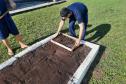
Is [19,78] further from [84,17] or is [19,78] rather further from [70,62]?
[84,17]

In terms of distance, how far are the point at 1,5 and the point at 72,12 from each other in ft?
6.39

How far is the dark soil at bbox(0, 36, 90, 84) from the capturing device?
213 inches

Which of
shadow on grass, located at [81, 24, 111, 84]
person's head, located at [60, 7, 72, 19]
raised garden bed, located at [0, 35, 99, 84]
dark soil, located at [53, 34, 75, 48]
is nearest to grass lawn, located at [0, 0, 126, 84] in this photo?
shadow on grass, located at [81, 24, 111, 84]

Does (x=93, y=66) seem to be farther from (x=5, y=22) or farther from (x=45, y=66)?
(x=5, y=22)

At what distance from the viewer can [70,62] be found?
20.1ft

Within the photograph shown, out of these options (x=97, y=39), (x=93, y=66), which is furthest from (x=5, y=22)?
(x=97, y=39)

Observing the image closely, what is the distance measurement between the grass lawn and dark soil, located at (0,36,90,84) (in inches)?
21.3

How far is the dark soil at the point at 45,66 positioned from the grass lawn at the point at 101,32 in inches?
21.3

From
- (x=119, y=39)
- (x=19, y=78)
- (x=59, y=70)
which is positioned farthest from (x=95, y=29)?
(x=19, y=78)

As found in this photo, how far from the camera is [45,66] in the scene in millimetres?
5906

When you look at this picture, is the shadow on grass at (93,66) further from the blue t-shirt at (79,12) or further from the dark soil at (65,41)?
the blue t-shirt at (79,12)

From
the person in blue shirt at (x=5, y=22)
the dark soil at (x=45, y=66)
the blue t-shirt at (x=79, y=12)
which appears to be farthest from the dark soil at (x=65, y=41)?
the person in blue shirt at (x=5, y=22)

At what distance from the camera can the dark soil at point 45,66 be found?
540 cm

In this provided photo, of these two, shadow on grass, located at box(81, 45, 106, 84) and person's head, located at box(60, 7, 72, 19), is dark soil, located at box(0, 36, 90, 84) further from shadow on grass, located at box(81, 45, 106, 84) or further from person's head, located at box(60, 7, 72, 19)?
person's head, located at box(60, 7, 72, 19)
